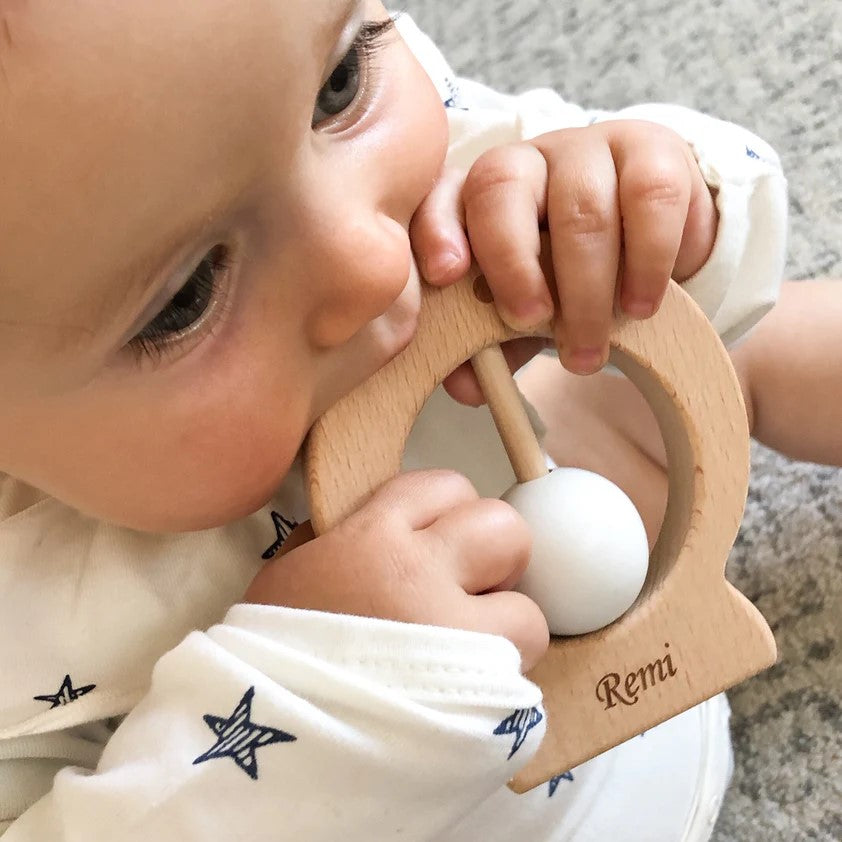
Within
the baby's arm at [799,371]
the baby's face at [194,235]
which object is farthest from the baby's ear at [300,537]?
the baby's arm at [799,371]

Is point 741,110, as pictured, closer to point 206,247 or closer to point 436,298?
point 436,298

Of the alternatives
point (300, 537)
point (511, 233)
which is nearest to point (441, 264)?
point (511, 233)

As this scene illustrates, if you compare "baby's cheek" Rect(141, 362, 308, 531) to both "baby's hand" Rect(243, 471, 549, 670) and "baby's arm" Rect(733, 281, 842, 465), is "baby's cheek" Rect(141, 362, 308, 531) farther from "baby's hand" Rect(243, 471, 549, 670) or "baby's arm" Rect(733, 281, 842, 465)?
"baby's arm" Rect(733, 281, 842, 465)

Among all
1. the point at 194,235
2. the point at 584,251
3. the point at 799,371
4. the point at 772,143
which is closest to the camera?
the point at 194,235

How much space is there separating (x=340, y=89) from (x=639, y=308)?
0.50 ft

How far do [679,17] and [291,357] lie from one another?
73 centimetres

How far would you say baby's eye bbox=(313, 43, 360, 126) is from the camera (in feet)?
1.19

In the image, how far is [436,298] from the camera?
418 millimetres

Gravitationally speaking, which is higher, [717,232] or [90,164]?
[90,164]

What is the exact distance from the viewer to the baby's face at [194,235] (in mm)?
278

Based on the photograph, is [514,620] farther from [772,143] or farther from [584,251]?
[772,143]

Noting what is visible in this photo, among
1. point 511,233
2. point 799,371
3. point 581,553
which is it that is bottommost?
point 799,371

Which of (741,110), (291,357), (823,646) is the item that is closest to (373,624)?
(291,357)

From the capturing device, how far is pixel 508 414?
0.43m
